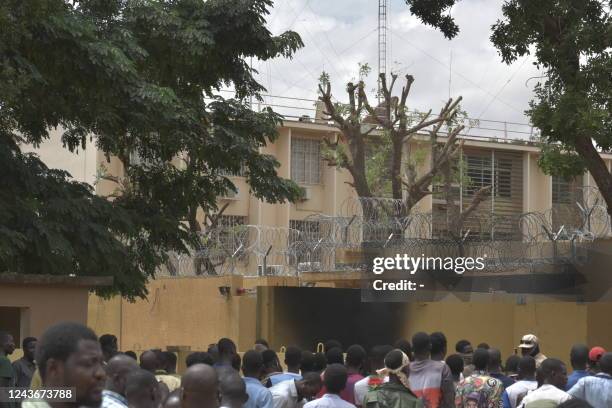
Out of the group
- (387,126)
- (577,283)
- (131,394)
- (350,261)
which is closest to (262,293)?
(350,261)

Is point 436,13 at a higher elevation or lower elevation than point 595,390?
higher

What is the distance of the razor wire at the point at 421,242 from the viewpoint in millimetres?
16734

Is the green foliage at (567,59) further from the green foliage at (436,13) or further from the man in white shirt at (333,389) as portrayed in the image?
the man in white shirt at (333,389)

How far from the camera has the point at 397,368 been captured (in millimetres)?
7551

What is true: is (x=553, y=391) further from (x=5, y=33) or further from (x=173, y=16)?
(x=173, y=16)

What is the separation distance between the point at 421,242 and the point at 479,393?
9.71 metres

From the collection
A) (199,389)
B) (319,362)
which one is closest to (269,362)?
(319,362)

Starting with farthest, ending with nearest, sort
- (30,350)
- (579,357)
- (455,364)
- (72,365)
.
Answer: (30,350)
(455,364)
(579,357)
(72,365)

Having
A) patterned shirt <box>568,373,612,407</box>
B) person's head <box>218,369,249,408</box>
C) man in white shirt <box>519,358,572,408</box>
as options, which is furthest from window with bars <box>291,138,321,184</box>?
person's head <box>218,369,249,408</box>

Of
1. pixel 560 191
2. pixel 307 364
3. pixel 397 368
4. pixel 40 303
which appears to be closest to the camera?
pixel 397 368

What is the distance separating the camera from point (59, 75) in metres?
14.3

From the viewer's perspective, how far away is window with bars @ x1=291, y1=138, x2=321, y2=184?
114ft

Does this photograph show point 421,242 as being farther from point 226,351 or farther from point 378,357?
point 378,357

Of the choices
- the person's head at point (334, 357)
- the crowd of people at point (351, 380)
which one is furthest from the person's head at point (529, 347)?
the person's head at point (334, 357)
